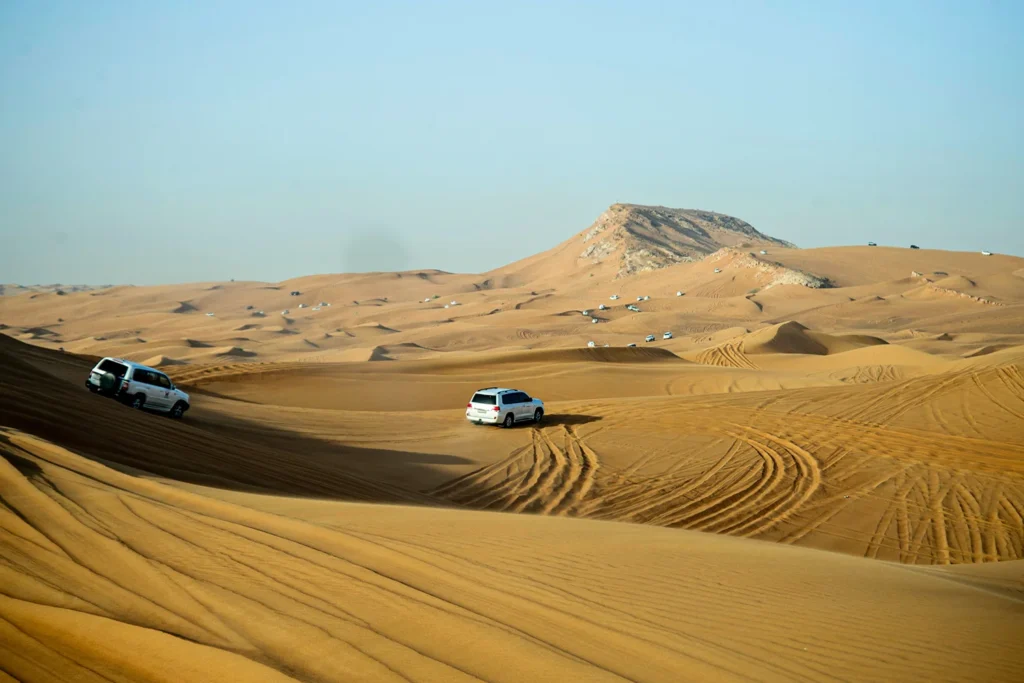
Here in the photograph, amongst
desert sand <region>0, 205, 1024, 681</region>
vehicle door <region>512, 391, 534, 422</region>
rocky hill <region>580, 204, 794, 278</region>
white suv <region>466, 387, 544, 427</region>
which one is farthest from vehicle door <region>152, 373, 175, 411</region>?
rocky hill <region>580, 204, 794, 278</region>

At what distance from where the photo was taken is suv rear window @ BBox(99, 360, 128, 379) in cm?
2114

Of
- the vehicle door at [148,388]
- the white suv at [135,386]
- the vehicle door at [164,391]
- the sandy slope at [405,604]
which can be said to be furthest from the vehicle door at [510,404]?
the sandy slope at [405,604]

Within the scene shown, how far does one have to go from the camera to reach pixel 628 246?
154m

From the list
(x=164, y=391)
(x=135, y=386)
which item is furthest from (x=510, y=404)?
(x=135, y=386)

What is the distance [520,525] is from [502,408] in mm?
15292

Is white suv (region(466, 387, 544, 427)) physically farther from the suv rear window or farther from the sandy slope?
the sandy slope

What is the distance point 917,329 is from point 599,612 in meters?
80.8

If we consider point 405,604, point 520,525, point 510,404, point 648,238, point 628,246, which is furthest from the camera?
point 648,238

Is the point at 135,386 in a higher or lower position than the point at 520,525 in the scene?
higher

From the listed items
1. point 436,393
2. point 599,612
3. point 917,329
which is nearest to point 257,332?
point 436,393

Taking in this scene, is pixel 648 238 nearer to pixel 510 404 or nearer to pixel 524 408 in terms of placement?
pixel 524 408

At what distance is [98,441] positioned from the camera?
14031 millimetres

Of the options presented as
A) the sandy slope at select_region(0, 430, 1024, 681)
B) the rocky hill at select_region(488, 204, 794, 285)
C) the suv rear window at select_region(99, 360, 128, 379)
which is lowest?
the sandy slope at select_region(0, 430, 1024, 681)

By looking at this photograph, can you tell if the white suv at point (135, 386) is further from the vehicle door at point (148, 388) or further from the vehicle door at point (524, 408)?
the vehicle door at point (524, 408)
